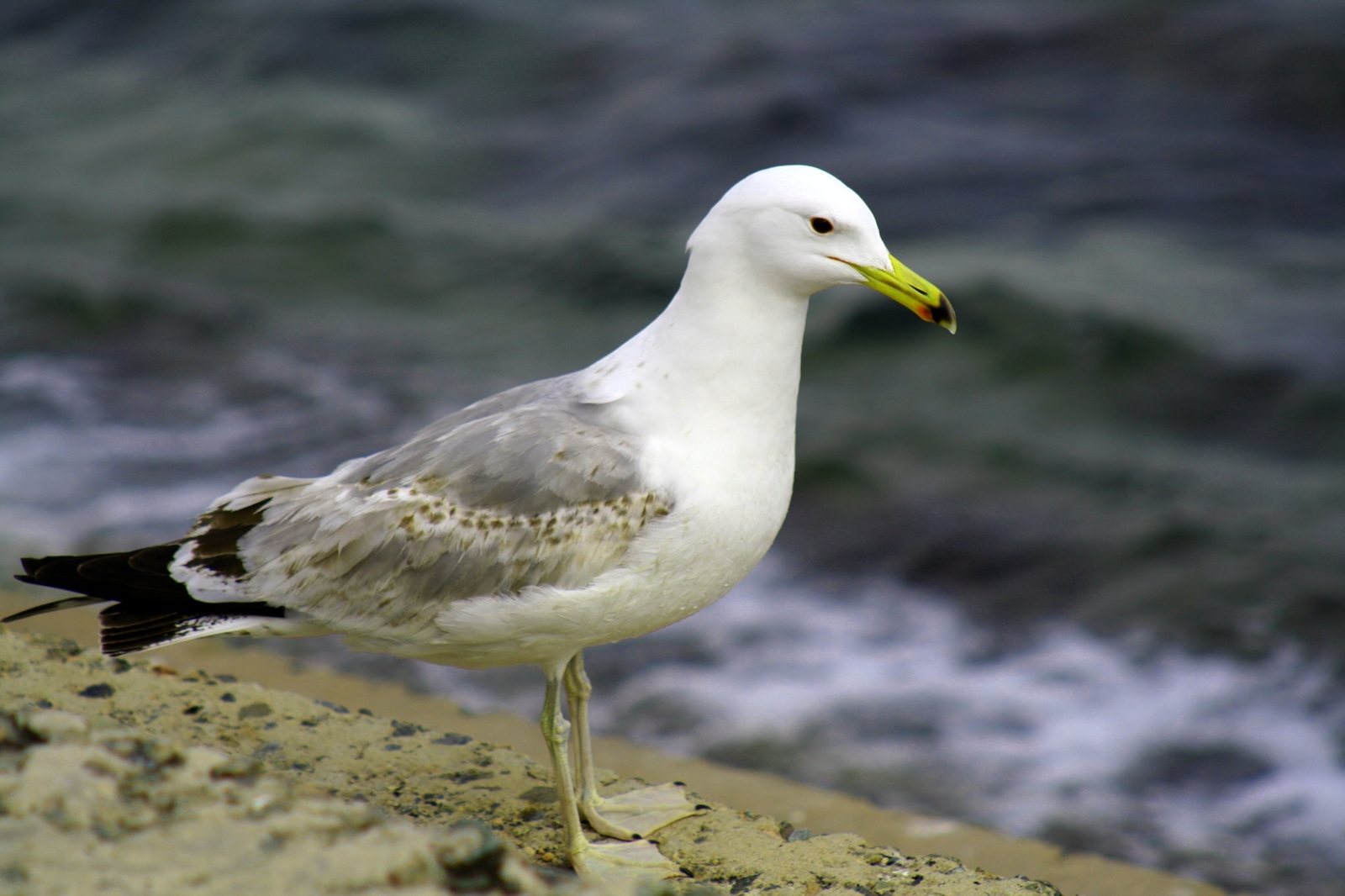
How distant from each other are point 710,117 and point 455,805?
32.7ft

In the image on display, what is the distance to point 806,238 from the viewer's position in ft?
12.8

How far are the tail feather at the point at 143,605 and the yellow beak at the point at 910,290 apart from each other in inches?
82.7

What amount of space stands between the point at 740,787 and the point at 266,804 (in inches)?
140

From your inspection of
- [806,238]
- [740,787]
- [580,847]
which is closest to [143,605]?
[580,847]

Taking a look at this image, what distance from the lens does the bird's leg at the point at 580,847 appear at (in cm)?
400

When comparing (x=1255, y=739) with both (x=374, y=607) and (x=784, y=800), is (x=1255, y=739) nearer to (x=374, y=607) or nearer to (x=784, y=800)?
(x=784, y=800)

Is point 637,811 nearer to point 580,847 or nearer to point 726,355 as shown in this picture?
point 580,847

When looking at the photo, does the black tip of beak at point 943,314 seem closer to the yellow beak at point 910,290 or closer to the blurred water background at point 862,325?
the yellow beak at point 910,290

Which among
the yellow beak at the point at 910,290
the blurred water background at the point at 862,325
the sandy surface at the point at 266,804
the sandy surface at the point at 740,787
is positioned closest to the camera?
the sandy surface at the point at 266,804

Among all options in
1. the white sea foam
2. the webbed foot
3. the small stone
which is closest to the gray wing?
the small stone

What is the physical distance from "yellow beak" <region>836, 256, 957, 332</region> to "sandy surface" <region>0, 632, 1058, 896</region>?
1720 mm

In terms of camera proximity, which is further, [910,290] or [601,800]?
[601,800]

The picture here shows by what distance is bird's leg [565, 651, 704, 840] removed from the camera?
4.38 metres

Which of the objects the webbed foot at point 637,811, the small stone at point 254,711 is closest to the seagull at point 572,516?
the webbed foot at point 637,811
